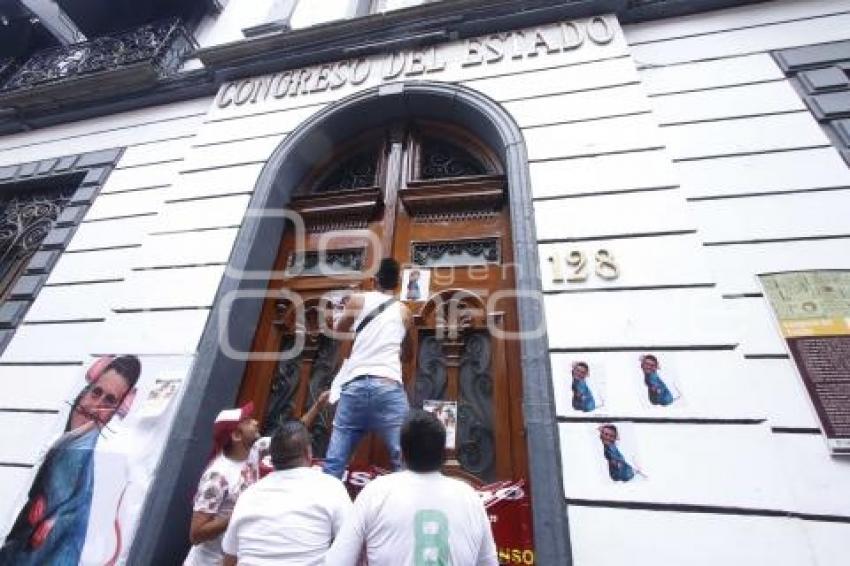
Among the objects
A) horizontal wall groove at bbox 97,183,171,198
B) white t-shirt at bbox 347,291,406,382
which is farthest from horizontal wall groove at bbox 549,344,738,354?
horizontal wall groove at bbox 97,183,171,198

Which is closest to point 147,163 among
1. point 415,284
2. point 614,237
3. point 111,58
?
point 111,58

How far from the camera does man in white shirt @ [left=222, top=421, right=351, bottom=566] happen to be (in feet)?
7.16

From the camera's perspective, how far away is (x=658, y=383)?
309 centimetres

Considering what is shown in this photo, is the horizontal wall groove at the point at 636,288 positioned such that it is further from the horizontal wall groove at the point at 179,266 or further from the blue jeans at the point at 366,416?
the horizontal wall groove at the point at 179,266

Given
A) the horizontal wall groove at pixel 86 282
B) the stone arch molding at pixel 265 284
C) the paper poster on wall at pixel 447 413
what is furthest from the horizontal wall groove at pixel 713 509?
the horizontal wall groove at pixel 86 282

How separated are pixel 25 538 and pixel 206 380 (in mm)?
1750

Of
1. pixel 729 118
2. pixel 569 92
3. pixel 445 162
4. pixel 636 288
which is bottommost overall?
pixel 636 288

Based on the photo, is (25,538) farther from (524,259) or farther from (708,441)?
(708,441)

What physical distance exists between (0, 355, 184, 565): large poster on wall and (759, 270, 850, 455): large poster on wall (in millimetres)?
4752

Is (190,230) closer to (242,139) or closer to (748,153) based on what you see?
(242,139)

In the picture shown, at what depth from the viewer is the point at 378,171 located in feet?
18.0

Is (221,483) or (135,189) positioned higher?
(135,189)

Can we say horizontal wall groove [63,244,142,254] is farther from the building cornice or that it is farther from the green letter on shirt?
the green letter on shirt

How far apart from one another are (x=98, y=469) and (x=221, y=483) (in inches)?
67.6
